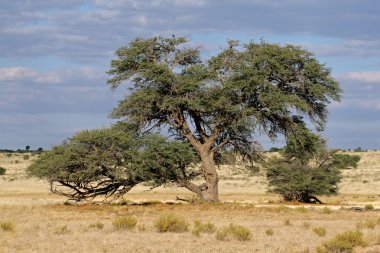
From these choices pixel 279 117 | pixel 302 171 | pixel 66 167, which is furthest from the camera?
pixel 302 171

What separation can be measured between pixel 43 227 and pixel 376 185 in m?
66.7

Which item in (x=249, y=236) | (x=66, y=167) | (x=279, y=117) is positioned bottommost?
(x=249, y=236)

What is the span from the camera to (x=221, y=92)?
37.7 m

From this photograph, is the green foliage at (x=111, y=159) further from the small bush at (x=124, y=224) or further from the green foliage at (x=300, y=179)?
the green foliage at (x=300, y=179)

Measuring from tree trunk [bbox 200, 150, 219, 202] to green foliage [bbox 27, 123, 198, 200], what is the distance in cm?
165

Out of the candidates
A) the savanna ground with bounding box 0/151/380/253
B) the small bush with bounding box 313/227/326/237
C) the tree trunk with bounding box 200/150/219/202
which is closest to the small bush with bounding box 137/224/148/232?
the savanna ground with bounding box 0/151/380/253

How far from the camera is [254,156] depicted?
40375 millimetres

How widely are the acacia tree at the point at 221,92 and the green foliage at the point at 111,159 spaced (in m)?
1.93

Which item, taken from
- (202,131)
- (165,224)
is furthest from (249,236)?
(202,131)

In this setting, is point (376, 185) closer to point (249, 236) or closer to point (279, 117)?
point (279, 117)

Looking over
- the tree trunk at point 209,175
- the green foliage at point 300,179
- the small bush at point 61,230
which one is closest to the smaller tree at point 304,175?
the green foliage at point 300,179

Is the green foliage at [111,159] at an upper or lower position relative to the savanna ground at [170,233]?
upper

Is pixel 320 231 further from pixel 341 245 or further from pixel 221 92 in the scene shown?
pixel 221 92

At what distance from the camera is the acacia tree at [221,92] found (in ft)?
122
